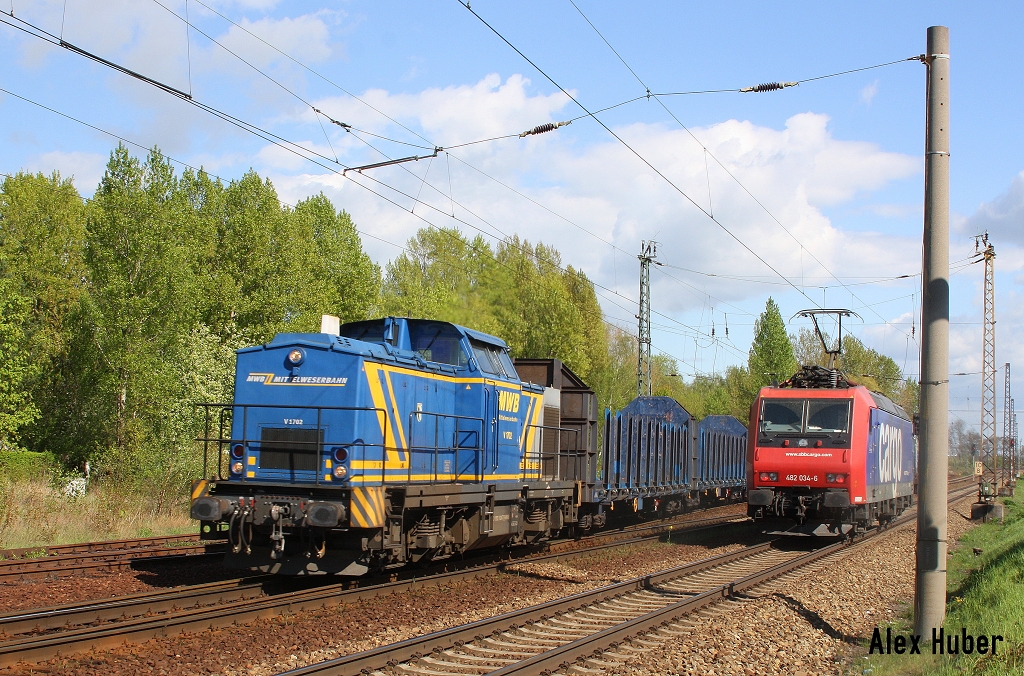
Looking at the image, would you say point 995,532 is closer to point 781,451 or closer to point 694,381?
point 781,451

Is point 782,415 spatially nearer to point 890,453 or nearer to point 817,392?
point 817,392

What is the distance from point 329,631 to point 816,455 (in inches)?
444

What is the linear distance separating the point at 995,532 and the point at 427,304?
22.4 metres

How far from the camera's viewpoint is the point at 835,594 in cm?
1191

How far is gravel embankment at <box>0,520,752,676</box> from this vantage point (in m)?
7.00

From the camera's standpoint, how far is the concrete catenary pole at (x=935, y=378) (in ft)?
27.9

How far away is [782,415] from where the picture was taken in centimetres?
1727

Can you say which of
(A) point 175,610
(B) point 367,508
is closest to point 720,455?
(B) point 367,508

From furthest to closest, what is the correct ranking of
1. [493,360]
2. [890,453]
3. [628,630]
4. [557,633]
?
[890,453], [493,360], [557,633], [628,630]

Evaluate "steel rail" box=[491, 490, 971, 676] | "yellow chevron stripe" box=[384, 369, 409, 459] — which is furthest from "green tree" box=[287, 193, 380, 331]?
"steel rail" box=[491, 490, 971, 676]

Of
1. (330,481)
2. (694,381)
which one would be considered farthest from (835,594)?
(694,381)

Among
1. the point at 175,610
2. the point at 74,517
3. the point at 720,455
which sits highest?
the point at 720,455

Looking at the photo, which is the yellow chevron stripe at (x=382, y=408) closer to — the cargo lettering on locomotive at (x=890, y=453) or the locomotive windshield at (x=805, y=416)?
Answer: the locomotive windshield at (x=805, y=416)
